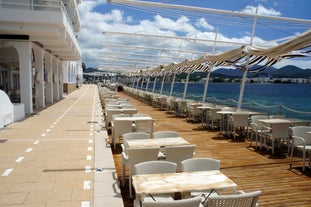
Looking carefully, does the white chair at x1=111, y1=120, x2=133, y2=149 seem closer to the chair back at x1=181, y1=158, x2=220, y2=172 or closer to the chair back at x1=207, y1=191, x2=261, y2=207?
the chair back at x1=181, y1=158, x2=220, y2=172

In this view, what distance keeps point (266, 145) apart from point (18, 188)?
6.22 meters

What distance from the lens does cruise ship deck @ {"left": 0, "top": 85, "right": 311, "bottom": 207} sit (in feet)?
15.8

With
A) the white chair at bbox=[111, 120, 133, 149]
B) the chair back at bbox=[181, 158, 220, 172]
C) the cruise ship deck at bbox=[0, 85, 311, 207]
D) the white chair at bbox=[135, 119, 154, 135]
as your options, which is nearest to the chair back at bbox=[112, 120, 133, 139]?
the white chair at bbox=[111, 120, 133, 149]

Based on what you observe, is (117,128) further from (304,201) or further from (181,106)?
(181,106)

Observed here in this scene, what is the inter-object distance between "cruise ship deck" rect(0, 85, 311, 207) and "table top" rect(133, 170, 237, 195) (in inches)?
44.6

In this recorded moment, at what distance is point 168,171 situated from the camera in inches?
158

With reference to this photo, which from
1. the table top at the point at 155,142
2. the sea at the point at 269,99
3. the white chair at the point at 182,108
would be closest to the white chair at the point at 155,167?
the table top at the point at 155,142

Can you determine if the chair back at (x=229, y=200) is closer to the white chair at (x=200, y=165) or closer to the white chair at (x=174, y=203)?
the white chair at (x=174, y=203)

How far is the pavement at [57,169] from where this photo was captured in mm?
4727

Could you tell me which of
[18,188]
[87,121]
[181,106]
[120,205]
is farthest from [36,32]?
[120,205]

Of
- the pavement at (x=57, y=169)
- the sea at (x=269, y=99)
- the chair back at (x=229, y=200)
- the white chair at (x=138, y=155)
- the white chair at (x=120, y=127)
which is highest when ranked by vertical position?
the chair back at (x=229, y=200)

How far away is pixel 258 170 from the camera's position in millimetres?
6348

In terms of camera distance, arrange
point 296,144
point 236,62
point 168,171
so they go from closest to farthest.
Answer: point 168,171
point 296,144
point 236,62

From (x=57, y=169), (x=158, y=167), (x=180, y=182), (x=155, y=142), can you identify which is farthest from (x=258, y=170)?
(x=57, y=169)
